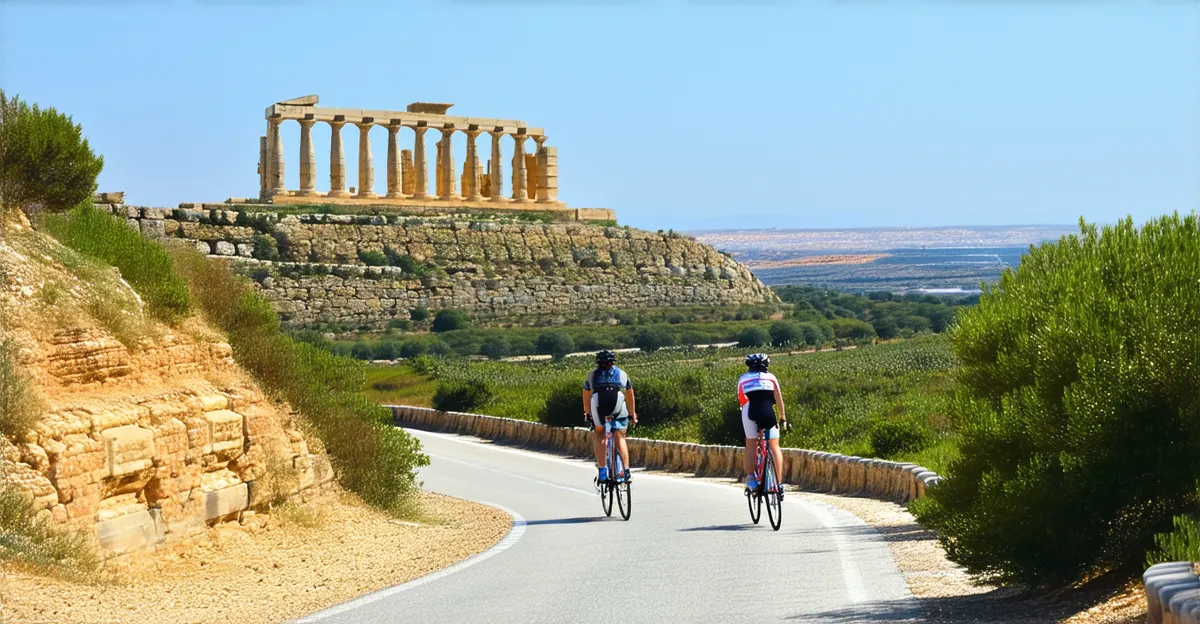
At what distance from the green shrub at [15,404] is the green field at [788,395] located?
7.46 m

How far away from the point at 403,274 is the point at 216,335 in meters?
63.6

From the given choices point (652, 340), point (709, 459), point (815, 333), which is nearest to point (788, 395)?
point (709, 459)

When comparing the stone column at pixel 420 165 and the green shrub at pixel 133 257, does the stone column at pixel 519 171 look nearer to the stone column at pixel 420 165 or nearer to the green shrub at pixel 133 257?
the stone column at pixel 420 165

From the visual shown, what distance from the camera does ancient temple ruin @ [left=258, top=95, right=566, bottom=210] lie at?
271 feet

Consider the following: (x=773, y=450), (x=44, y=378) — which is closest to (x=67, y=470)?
(x=44, y=378)

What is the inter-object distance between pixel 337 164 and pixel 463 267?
8.99m

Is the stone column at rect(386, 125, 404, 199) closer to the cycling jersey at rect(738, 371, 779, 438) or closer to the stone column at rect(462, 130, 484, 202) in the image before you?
the stone column at rect(462, 130, 484, 202)

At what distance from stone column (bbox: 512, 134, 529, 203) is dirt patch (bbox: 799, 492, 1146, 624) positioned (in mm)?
78365

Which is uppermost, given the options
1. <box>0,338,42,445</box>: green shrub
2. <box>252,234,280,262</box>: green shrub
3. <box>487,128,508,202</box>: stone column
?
<box>487,128,508,202</box>: stone column

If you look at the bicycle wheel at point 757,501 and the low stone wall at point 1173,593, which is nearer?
the low stone wall at point 1173,593

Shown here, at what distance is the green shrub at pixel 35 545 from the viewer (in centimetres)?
1173

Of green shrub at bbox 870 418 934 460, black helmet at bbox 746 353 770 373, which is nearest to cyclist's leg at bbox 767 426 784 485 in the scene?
black helmet at bbox 746 353 770 373

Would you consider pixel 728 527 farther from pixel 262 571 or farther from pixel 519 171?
pixel 519 171

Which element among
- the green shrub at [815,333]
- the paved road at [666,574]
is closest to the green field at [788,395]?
the paved road at [666,574]
